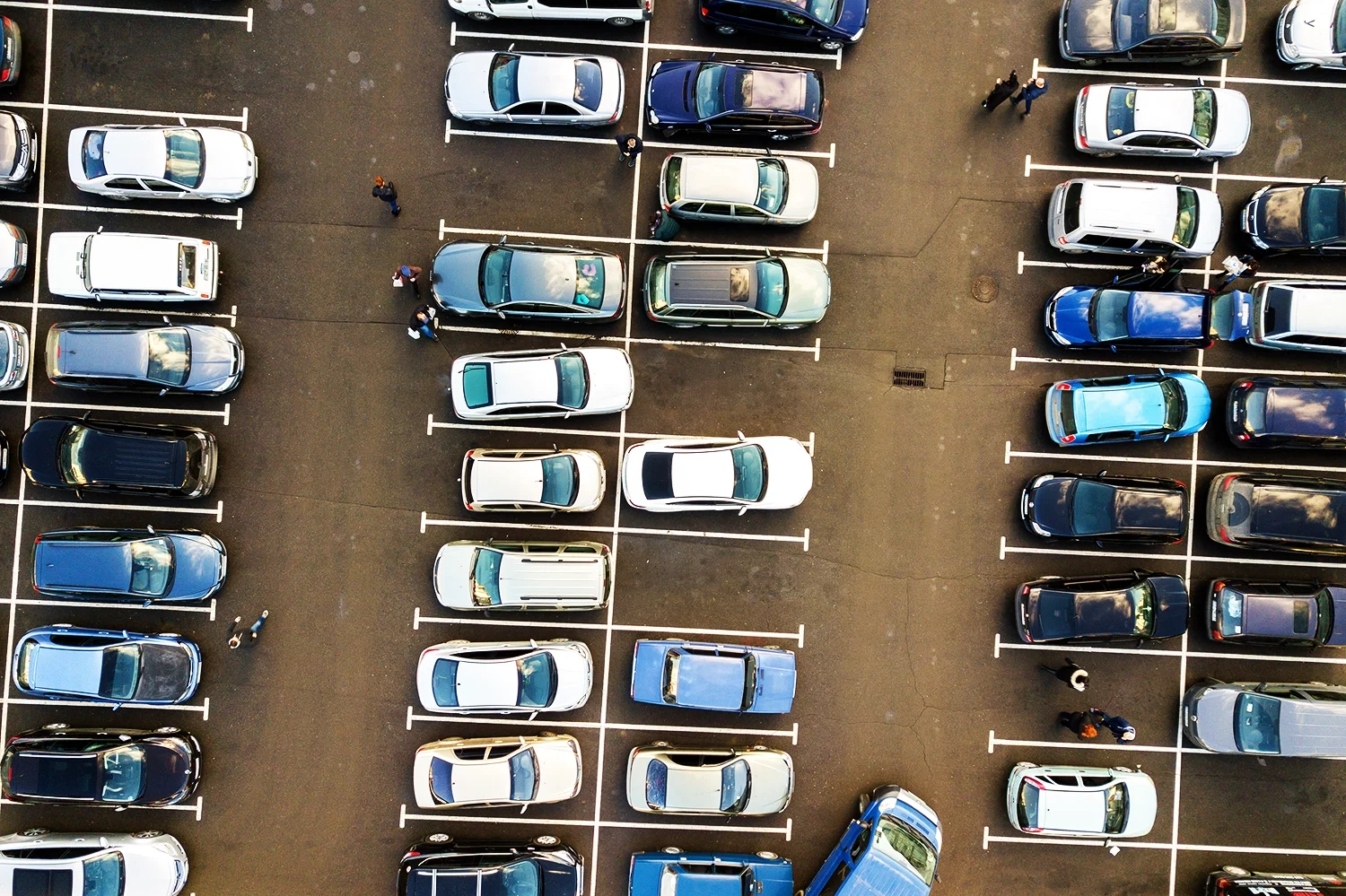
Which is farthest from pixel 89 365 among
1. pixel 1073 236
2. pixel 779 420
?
pixel 1073 236

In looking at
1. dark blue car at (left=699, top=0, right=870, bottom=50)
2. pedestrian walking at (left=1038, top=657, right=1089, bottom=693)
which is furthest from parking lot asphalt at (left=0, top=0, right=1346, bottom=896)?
dark blue car at (left=699, top=0, right=870, bottom=50)

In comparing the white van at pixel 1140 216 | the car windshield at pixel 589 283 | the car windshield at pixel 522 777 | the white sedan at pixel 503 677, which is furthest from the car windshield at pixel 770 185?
the car windshield at pixel 522 777

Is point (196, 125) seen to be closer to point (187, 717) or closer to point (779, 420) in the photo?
point (187, 717)

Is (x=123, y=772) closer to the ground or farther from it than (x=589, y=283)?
closer to the ground

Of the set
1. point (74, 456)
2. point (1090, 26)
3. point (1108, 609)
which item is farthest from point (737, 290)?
point (74, 456)

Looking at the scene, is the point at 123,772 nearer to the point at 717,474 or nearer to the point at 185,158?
the point at 185,158

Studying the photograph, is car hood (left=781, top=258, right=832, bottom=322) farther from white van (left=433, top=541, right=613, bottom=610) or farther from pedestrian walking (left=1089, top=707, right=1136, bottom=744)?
pedestrian walking (left=1089, top=707, right=1136, bottom=744)

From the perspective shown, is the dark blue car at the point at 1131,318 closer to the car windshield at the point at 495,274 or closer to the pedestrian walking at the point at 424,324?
the car windshield at the point at 495,274
